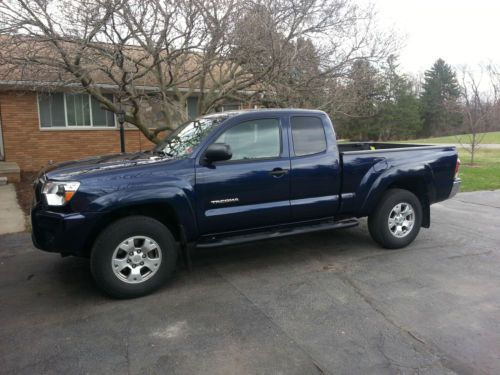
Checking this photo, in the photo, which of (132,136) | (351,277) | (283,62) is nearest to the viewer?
(351,277)

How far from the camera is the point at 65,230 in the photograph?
3.99 m

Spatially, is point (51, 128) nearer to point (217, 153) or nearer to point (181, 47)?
point (181, 47)

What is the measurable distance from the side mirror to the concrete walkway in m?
4.22

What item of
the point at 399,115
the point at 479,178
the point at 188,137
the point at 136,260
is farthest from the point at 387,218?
the point at 399,115

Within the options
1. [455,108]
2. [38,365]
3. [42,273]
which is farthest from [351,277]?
[455,108]

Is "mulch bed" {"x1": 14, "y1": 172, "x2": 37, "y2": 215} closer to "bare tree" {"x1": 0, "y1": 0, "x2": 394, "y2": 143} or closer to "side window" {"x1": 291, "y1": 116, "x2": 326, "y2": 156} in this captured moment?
"bare tree" {"x1": 0, "y1": 0, "x2": 394, "y2": 143}

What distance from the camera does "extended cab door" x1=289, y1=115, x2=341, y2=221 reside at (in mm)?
5055

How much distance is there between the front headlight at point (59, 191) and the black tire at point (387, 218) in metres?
3.76

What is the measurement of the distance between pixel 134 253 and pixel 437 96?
57099 millimetres

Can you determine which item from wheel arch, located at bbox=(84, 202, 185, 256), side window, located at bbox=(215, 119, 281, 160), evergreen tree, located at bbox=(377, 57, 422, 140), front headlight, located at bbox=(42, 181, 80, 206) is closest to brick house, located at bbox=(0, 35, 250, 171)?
side window, located at bbox=(215, 119, 281, 160)

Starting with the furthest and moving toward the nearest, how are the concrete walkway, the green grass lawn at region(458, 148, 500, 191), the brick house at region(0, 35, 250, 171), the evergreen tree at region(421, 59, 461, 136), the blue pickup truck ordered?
the evergreen tree at region(421, 59, 461, 136) < the brick house at region(0, 35, 250, 171) < the green grass lawn at region(458, 148, 500, 191) < the concrete walkway < the blue pickup truck

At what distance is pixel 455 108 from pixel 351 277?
72.3 feet

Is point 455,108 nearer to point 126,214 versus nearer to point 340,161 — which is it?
point 340,161

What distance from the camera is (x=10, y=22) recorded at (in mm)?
7012
